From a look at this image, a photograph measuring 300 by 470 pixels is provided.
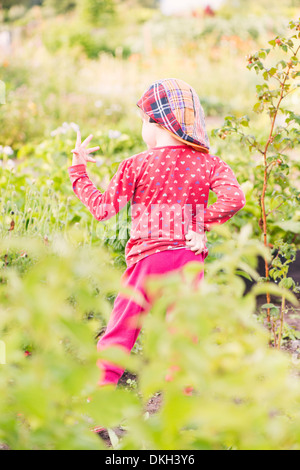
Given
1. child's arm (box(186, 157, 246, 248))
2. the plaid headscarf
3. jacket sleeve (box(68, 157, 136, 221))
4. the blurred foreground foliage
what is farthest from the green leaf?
the blurred foreground foliage

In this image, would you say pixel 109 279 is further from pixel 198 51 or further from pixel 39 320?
pixel 198 51

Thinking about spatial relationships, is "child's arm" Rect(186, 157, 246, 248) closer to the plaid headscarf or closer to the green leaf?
the plaid headscarf

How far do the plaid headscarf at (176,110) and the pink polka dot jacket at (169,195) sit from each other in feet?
0.26

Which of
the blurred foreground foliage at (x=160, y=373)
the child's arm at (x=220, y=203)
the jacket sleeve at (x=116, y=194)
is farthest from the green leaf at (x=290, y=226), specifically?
the blurred foreground foliage at (x=160, y=373)

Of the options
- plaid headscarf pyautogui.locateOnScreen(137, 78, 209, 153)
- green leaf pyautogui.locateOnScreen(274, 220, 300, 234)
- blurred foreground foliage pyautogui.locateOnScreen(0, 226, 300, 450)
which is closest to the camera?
blurred foreground foliage pyautogui.locateOnScreen(0, 226, 300, 450)

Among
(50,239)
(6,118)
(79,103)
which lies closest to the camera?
(50,239)

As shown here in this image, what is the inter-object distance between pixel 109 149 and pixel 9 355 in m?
4.54

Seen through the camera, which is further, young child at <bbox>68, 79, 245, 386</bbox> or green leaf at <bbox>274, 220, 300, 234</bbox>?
green leaf at <bbox>274, 220, 300, 234</bbox>

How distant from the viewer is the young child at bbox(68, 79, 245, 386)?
2209 millimetres

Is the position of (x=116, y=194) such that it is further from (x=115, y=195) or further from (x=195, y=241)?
(x=195, y=241)

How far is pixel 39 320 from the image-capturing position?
0.82 metres

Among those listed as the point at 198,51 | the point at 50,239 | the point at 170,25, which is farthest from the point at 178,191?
the point at 170,25

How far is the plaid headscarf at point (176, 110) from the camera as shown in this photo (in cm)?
218

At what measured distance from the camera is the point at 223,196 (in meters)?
2.23
